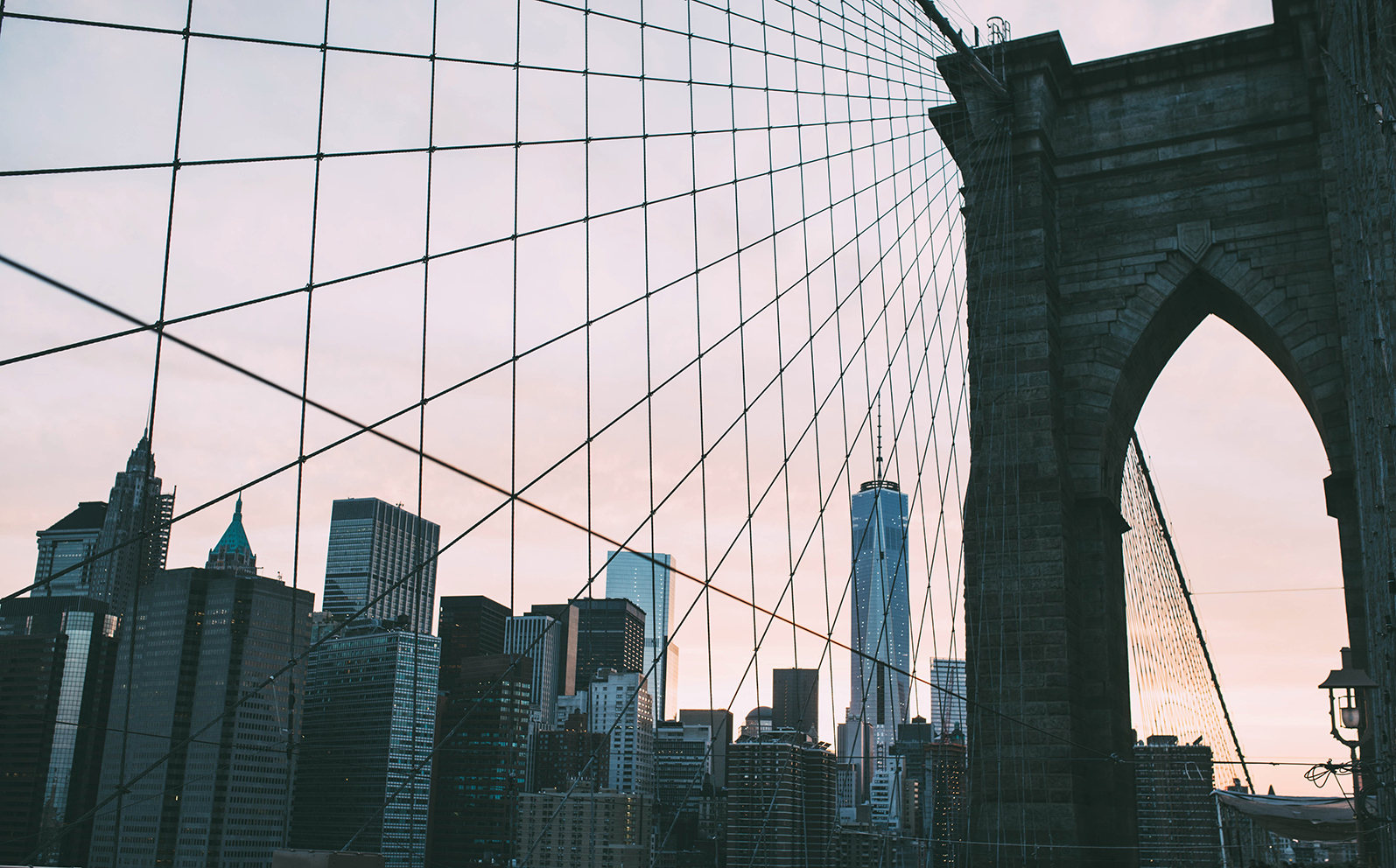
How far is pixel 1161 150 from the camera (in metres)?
11.6

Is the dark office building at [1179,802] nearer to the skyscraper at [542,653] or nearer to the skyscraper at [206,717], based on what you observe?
the skyscraper at [206,717]

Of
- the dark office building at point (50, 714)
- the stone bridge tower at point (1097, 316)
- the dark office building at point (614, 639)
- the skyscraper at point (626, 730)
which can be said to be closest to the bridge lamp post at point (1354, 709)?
the stone bridge tower at point (1097, 316)

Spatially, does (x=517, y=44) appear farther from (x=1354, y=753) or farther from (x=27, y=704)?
(x=27, y=704)

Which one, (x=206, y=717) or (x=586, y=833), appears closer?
(x=206, y=717)

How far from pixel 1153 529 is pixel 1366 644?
252 inches

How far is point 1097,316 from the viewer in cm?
1157

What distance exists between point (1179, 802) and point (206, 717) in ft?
67.1

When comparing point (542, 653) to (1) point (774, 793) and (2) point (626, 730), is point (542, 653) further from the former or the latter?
(1) point (774, 793)

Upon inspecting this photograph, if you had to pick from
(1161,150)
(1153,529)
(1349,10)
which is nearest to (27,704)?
(1153,529)

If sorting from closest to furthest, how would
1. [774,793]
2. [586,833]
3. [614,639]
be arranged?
[774,793] → [586,833] → [614,639]

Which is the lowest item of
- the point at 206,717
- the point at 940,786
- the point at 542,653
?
the point at 940,786

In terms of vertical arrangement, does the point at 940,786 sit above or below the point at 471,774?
above

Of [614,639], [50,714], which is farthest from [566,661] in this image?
[50,714]

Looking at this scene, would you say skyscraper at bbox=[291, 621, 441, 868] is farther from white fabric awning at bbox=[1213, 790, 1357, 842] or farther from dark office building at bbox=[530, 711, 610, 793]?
dark office building at bbox=[530, 711, 610, 793]
